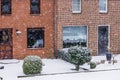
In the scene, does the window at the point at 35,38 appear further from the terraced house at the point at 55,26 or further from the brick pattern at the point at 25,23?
the brick pattern at the point at 25,23

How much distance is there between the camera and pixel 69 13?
133 feet

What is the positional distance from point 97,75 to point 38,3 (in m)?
11.3

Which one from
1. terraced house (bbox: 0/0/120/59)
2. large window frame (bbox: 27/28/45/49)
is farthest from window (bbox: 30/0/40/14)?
large window frame (bbox: 27/28/45/49)

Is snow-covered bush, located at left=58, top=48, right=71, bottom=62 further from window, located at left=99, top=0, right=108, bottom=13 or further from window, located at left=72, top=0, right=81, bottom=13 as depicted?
window, located at left=99, top=0, right=108, bottom=13

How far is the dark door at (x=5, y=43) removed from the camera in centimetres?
3941

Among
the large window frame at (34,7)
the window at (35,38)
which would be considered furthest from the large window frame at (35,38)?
the large window frame at (34,7)

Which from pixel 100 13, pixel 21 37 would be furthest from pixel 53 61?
pixel 100 13

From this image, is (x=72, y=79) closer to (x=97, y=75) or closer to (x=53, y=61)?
(x=97, y=75)

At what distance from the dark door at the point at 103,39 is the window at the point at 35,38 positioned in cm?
542

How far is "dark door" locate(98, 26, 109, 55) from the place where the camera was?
138 ft

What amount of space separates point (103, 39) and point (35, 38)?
21.2 ft

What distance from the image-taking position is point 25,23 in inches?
1572

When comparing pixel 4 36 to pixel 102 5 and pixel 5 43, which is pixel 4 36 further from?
pixel 102 5

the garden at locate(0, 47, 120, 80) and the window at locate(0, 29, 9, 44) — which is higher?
the window at locate(0, 29, 9, 44)
